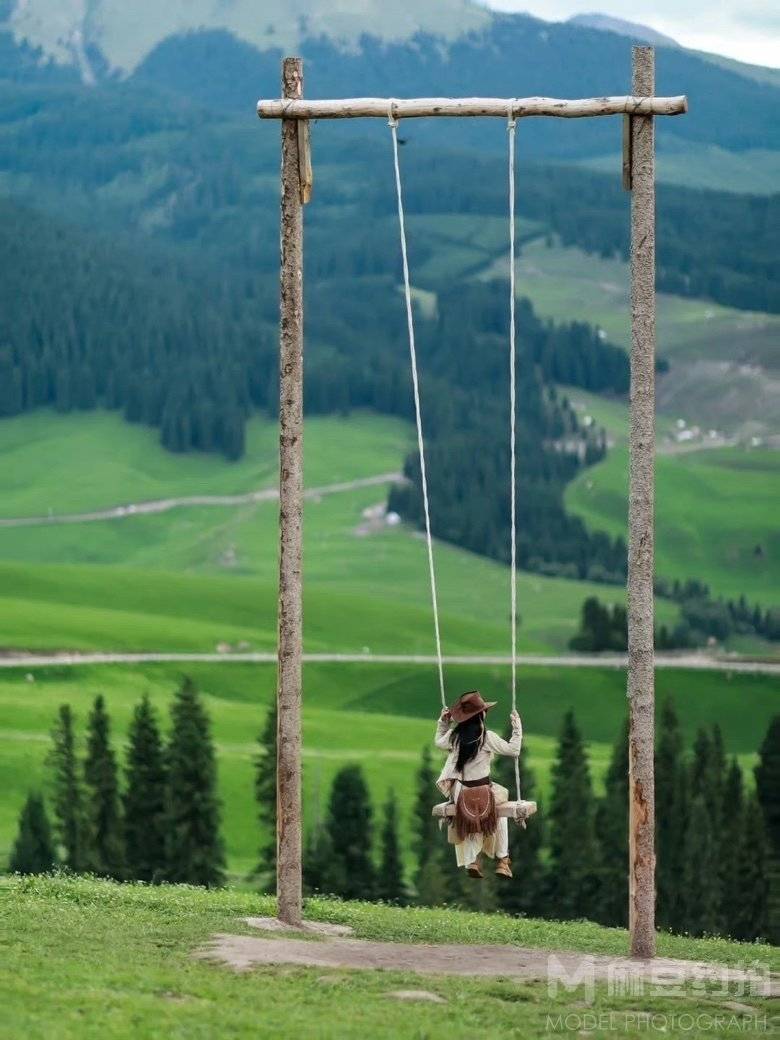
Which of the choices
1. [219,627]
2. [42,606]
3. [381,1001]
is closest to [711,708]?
[219,627]

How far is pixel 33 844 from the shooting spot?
309 ft

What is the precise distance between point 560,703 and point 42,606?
50465mm

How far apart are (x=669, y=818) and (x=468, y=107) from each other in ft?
235

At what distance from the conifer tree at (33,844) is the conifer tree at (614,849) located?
24.4 m

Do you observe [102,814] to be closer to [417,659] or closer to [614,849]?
[614,849]

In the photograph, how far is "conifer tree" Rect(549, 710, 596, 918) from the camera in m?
88.8

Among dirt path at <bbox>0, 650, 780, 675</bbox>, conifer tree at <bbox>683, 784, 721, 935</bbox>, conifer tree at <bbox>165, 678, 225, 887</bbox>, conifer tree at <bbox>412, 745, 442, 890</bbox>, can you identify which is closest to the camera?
conifer tree at <bbox>165, 678, 225, 887</bbox>

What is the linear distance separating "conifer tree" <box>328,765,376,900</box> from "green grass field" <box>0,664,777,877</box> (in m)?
5.23

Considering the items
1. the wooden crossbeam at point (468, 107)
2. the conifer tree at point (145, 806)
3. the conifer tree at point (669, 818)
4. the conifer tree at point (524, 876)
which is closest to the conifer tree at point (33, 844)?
the conifer tree at point (145, 806)

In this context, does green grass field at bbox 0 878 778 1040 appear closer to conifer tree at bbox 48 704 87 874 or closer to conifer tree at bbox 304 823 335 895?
conifer tree at bbox 304 823 335 895

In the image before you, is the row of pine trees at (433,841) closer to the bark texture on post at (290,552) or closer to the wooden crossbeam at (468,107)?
the bark texture on post at (290,552)

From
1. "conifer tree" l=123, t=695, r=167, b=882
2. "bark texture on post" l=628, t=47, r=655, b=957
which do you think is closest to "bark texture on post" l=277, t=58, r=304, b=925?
"bark texture on post" l=628, t=47, r=655, b=957

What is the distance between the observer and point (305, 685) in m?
168

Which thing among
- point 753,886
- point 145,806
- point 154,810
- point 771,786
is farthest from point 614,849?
point 145,806
